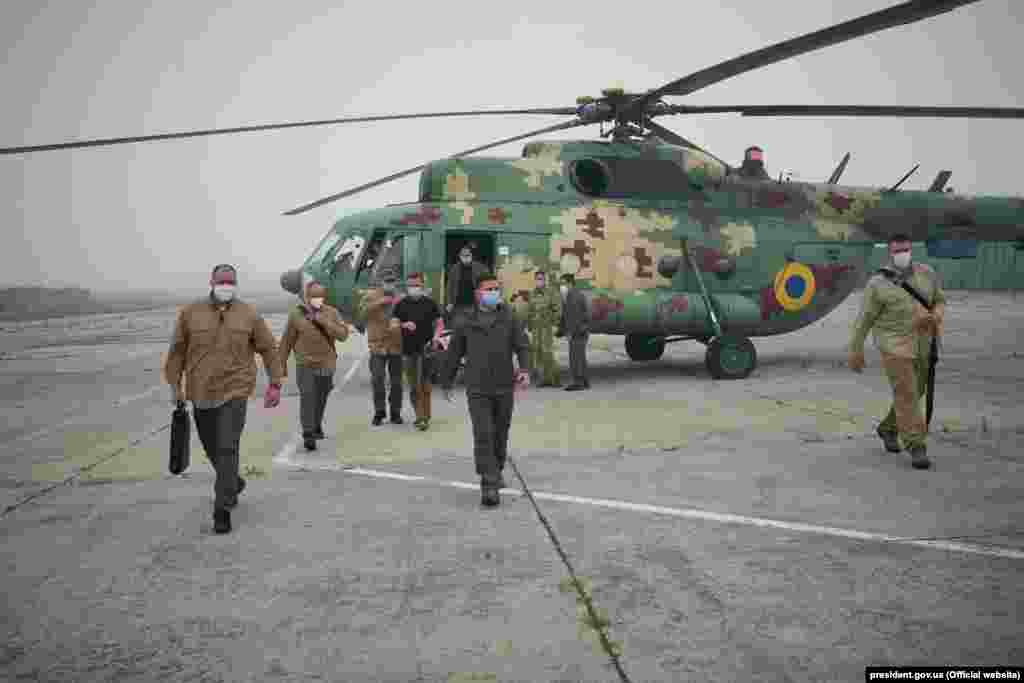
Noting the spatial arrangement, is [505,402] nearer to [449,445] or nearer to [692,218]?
[449,445]

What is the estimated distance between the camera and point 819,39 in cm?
643

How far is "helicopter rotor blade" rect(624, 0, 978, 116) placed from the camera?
219 inches

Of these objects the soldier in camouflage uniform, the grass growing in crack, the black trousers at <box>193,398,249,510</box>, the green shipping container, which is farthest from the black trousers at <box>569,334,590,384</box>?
the green shipping container

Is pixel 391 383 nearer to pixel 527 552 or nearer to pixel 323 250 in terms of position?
pixel 323 250

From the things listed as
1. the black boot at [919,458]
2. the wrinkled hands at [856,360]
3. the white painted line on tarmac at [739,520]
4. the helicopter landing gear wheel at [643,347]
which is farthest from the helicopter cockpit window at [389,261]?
the black boot at [919,458]

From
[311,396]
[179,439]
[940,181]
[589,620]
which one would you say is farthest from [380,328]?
[940,181]

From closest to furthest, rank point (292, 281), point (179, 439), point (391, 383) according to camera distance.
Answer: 1. point (179, 439)
2. point (391, 383)
3. point (292, 281)

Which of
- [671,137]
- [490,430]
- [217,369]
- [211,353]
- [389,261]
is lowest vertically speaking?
[490,430]

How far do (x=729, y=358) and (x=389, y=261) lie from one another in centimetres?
575

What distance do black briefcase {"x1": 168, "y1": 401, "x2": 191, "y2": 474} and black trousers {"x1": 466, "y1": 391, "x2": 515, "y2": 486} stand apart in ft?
6.73

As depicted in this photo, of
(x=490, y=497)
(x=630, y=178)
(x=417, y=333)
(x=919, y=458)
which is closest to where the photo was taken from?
(x=490, y=497)

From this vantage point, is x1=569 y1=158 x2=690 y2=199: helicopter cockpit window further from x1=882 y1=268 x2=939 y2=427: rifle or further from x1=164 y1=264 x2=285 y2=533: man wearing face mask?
x1=164 y1=264 x2=285 y2=533: man wearing face mask

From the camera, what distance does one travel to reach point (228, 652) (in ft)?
9.61

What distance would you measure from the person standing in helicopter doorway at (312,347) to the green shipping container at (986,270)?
133 feet
